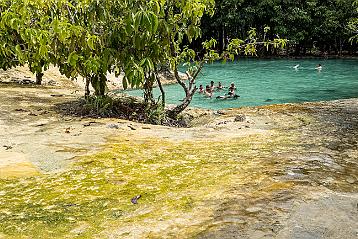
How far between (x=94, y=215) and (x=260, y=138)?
3631mm

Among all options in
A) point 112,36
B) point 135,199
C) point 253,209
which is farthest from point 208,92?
point 253,209

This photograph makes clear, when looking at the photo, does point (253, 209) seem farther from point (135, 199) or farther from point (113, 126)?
point (113, 126)

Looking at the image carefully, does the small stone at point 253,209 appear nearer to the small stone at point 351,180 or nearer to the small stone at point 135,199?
the small stone at point 135,199

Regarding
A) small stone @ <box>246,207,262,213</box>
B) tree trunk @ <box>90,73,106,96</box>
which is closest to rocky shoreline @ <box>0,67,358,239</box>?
small stone @ <box>246,207,262,213</box>

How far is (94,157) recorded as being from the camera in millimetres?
4801

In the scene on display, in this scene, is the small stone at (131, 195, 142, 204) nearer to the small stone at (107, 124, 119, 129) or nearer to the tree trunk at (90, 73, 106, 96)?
the small stone at (107, 124, 119, 129)

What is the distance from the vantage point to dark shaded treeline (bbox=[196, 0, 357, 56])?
126 ft

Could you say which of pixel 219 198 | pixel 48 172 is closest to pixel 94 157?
pixel 48 172

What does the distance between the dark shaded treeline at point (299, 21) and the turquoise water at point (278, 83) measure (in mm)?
3608

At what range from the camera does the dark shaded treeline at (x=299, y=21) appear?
38469 mm

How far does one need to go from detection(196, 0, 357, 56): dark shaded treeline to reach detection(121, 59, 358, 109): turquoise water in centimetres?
361

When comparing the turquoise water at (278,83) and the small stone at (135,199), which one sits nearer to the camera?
the small stone at (135,199)

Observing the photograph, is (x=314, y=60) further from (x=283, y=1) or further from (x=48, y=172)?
(x=48, y=172)

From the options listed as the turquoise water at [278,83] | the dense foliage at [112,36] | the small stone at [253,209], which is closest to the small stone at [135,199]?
the small stone at [253,209]
